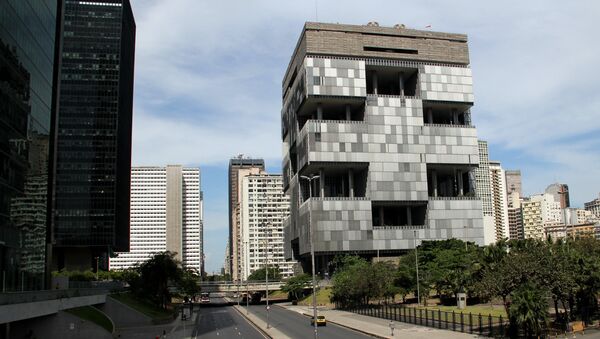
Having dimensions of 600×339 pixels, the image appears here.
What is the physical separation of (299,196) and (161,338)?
85.7 meters

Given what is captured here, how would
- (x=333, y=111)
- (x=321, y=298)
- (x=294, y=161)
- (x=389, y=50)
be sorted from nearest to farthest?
(x=321, y=298), (x=389, y=50), (x=333, y=111), (x=294, y=161)

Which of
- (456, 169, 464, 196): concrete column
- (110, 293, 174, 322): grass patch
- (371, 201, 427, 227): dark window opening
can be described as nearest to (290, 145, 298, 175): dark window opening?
(371, 201, 427, 227): dark window opening

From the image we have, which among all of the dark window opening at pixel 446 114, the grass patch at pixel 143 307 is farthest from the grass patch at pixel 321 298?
the dark window opening at pixel 446 114

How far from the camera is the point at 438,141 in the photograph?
139m

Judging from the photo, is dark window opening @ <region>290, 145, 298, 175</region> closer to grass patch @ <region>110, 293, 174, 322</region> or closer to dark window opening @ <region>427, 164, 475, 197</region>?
dark window opening @ <region>427, 164, 475, 197</region>

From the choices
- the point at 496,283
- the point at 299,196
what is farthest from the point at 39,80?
the point at 299,196

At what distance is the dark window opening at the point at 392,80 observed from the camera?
464 feet

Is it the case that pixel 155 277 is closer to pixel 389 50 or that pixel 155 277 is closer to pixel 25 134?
pixel 25 134

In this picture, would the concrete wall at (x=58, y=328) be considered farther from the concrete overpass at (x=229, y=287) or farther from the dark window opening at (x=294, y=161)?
the dark window opening at (x=294, y=161)

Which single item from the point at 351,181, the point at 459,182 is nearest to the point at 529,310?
the point at 351,181

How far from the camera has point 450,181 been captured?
148m

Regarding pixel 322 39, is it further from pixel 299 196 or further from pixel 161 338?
pixel 161 338

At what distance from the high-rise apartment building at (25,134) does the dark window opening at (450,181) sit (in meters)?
91.8

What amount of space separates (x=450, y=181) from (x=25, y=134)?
4239 inches
